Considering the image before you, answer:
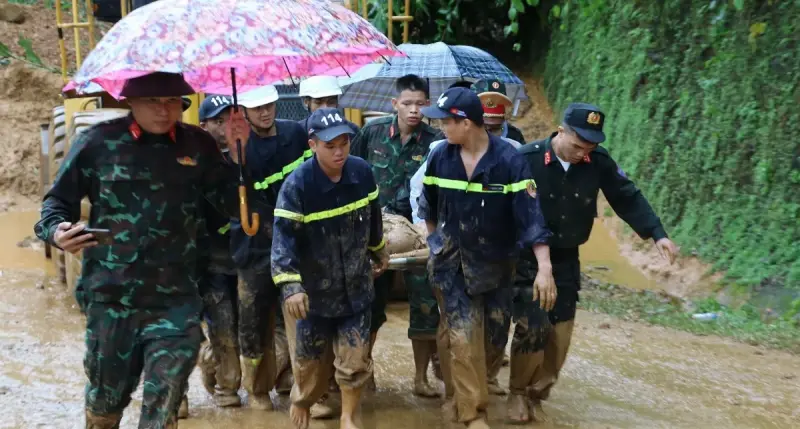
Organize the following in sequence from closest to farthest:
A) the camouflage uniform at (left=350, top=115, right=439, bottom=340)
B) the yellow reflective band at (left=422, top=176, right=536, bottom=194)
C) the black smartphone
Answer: the black smartphone
the yellow reflective band at (left=422, top=176, right=536, bottom=194)
the camouflage uniform at (left=350, top=115, right=439, bottom=340)

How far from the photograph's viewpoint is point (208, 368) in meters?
6.07

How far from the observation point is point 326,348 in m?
5.31

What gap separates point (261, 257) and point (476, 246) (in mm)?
1372

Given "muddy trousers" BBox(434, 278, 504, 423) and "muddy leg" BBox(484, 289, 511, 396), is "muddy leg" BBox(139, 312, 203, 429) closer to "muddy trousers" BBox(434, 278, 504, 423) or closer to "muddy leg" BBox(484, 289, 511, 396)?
"muddy trousers" BBox(434, 278, 504, 423)

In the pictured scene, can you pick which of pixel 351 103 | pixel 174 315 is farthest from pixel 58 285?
pixel 174 315

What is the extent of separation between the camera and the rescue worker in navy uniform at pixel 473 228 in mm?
5203

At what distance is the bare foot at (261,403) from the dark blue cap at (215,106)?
1789 millimetres

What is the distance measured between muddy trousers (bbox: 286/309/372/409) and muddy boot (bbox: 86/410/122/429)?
3.93ft

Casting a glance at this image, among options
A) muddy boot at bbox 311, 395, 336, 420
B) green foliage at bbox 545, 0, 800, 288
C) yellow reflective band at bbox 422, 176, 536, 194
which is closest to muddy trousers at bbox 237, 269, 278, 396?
muddy boot at bbox 311, 395, 336, 420

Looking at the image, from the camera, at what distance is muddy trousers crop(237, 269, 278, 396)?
574 centimetres

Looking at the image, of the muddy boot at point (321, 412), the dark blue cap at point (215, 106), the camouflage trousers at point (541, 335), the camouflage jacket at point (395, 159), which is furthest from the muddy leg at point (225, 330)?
the camouflage trousers at point (541, 335)

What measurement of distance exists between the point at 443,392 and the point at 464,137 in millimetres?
1910

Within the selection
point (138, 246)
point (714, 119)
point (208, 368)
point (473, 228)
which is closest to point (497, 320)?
point (473, 228)

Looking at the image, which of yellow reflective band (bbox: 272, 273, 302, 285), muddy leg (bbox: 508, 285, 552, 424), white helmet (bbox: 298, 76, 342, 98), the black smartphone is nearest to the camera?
the black smartphone
